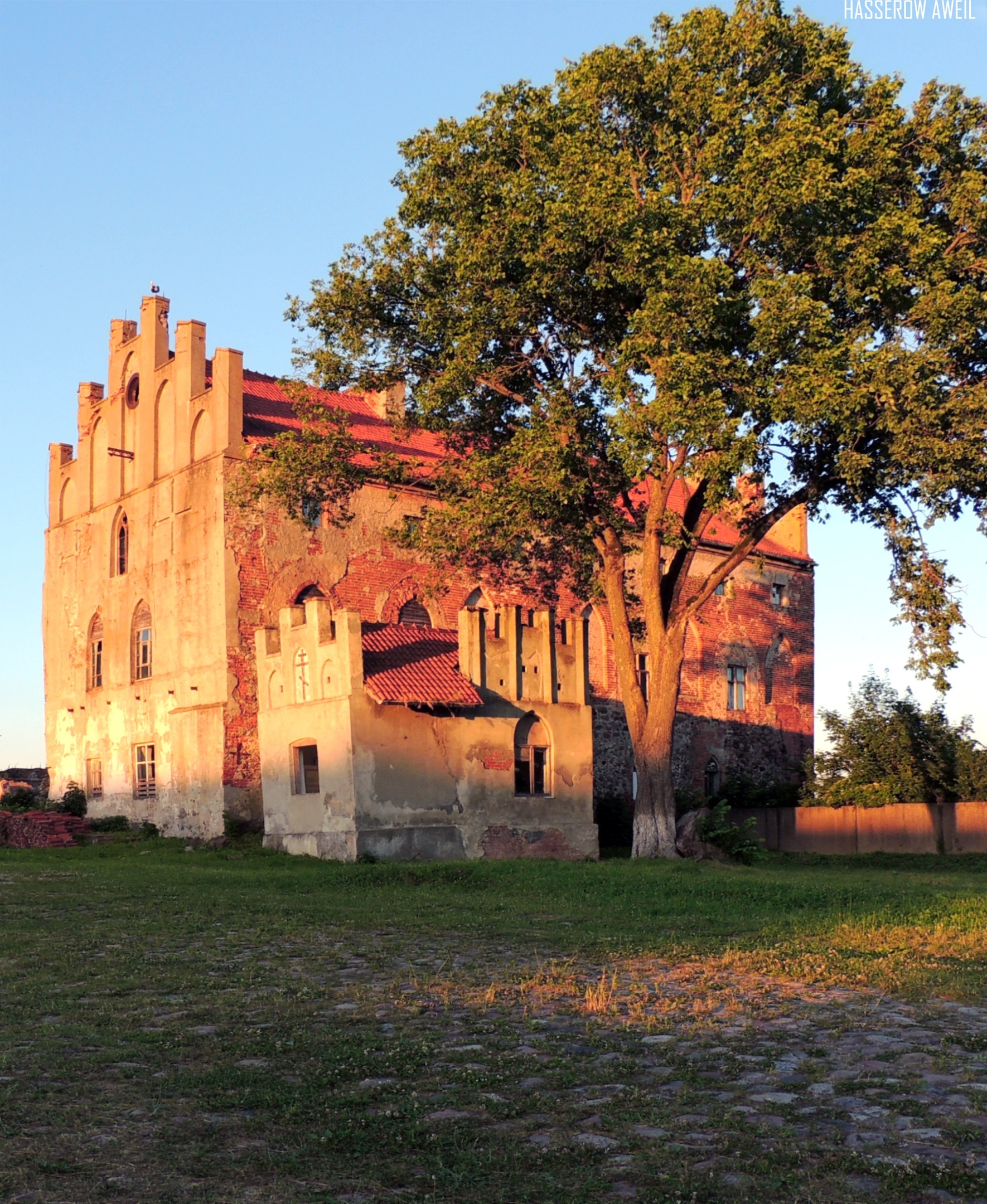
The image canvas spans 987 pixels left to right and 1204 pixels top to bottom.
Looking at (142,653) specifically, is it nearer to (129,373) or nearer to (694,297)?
(129,373)

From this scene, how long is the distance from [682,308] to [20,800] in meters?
24.5

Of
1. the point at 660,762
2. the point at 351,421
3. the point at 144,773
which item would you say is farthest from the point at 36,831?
the point at 660,762

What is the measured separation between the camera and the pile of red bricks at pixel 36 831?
30.2 meters

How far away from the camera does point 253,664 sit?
1181 inches

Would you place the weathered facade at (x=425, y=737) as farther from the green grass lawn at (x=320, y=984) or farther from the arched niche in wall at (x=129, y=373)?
the arched niche in wall at (x=129, y=373)

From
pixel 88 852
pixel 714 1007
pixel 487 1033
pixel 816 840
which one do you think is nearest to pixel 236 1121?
pixel 487 1033

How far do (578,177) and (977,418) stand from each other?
7.71m

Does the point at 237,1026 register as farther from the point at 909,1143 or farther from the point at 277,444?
the point at 277,444

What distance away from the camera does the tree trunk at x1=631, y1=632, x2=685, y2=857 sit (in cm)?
2472

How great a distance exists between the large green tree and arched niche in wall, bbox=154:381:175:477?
8.37m

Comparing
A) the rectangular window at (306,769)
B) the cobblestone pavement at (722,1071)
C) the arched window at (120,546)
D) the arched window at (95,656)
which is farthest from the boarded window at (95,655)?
the cobblestone pavement at (722,1071)

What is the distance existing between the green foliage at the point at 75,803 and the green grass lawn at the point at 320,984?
41.9 feet

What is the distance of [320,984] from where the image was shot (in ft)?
31.6

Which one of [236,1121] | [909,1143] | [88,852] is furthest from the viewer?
[88,852]
